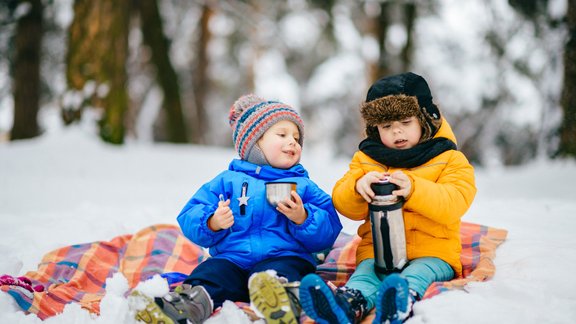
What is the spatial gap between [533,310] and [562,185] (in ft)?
12.7

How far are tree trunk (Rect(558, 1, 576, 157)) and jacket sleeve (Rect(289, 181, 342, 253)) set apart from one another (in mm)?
4328

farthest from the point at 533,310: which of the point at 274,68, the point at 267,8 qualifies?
the point at 274,68

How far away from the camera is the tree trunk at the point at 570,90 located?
17.5 ft

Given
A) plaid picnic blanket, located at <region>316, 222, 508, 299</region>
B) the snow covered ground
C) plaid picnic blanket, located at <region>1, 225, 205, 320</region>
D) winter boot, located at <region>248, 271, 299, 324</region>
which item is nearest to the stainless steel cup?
winter boot, located at <region>248, 271, 299, 324</region>

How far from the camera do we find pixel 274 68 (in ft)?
58.0

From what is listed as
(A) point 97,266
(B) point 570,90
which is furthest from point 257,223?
(B) point 570,90

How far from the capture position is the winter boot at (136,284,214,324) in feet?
5.97

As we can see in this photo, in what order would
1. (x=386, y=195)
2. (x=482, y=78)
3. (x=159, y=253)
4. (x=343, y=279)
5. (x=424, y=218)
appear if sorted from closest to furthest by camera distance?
1. (x=386, y=195)
2. (x=424, y=218)
3. (x=343, y=279)
4. (x=159, y=253)
5. (x=482, y=78)

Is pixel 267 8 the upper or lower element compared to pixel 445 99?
upper

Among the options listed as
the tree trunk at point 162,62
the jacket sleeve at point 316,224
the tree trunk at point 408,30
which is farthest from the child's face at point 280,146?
the tree trunk at point 408,30

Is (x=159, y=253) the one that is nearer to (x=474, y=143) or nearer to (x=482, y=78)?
(x=482, y=78)

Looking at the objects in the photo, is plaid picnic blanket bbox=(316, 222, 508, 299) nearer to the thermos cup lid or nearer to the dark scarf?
the thermos cup lid

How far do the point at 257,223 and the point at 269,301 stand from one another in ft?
1.89

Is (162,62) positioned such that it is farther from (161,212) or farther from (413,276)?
(413,276)
